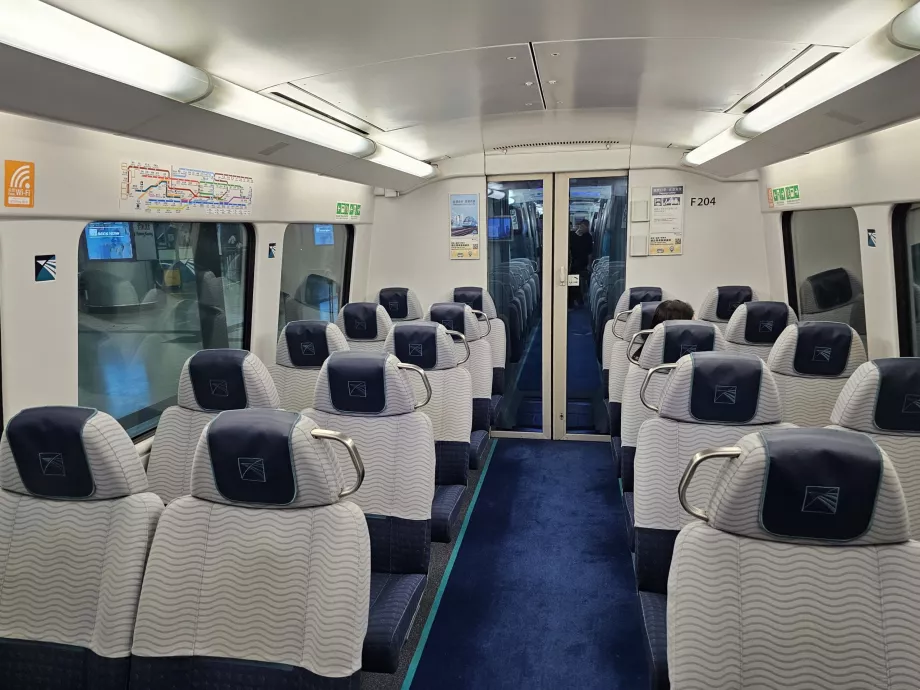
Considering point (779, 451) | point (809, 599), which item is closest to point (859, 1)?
point (779, 451)

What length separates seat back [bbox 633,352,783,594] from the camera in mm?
3010

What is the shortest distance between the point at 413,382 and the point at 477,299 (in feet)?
7.96

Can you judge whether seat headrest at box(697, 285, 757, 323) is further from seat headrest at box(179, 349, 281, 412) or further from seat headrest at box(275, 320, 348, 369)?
seat headrest at box(179, 349, 281, 412)

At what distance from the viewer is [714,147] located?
5.34 m

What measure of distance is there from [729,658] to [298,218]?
4719mm

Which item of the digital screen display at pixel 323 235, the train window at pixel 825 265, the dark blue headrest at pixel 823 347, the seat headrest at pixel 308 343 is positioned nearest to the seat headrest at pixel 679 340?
the dark blue headrest at pixel 823 347

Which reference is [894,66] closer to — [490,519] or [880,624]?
[880,624]

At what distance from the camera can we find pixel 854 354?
406cm

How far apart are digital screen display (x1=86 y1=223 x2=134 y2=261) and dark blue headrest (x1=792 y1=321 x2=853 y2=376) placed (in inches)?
160

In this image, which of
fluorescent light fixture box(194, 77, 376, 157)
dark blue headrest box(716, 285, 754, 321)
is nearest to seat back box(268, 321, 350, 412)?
fluorescent light fixture box(194, 77, 376, 157)

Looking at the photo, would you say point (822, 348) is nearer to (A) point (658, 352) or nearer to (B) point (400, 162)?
(A) point (658, 352)

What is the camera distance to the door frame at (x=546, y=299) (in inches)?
266

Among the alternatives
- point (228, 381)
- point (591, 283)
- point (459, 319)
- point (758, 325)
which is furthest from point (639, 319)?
point (228, 381)

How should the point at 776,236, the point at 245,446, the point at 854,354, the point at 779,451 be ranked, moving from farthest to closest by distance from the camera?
1. the point at 776,236
2. the point at 854,354
3. the point at 245,446
4. the point at 779,451
